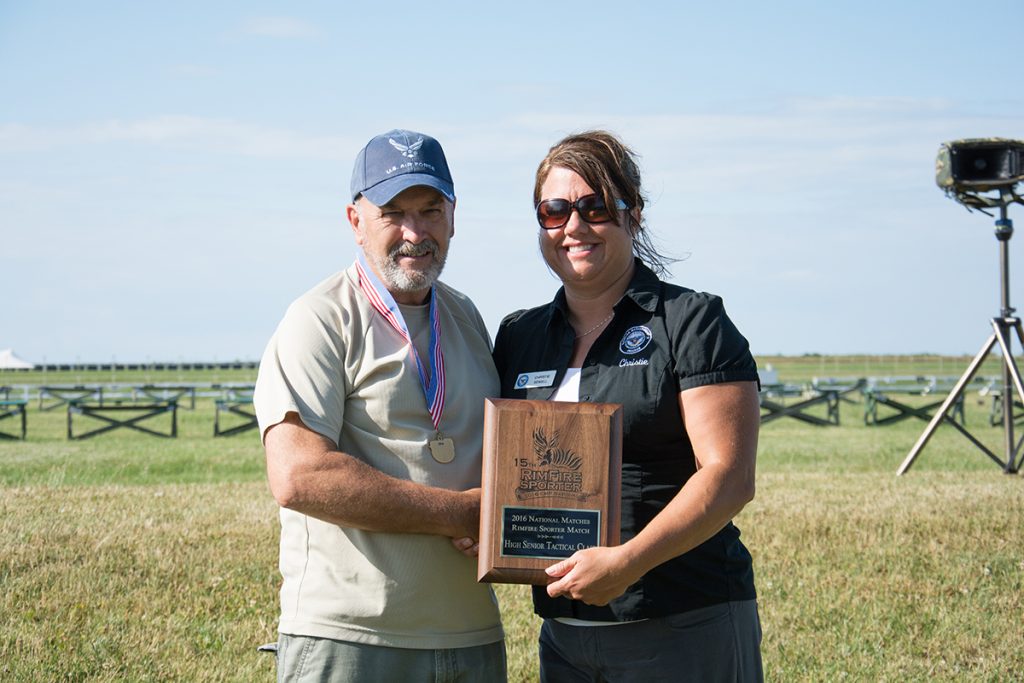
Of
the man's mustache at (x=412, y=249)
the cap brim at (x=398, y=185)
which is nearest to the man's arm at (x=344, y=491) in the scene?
the man's mustache at (x=412, y=249)

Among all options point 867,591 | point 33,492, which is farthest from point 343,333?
point 33,492

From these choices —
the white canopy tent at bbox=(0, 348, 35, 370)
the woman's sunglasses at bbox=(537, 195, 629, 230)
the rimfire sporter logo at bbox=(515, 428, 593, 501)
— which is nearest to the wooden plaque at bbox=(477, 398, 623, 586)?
the rimfire sporter logo at bbox=(515, 428, 593, 501)

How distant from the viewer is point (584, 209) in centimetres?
347

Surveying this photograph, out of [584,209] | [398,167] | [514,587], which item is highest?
[398,167]

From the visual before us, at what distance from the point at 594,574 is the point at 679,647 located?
0.53m

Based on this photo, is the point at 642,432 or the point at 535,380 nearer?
the point at 642,432

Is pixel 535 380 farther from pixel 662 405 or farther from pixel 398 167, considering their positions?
pixel 398 167

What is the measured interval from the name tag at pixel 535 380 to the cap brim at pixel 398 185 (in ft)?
2.16

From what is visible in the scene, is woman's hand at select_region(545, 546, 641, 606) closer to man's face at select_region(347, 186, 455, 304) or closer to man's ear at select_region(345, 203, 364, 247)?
man's face at select_region(347, 186, 455, 304)

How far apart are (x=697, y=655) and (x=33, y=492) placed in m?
8.85

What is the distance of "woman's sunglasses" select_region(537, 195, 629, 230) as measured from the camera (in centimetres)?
347

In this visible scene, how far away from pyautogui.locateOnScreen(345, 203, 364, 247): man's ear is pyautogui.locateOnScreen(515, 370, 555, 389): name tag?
0.70 m

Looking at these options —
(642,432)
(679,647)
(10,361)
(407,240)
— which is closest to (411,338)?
(407,240)

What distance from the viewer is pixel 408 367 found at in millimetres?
3383
